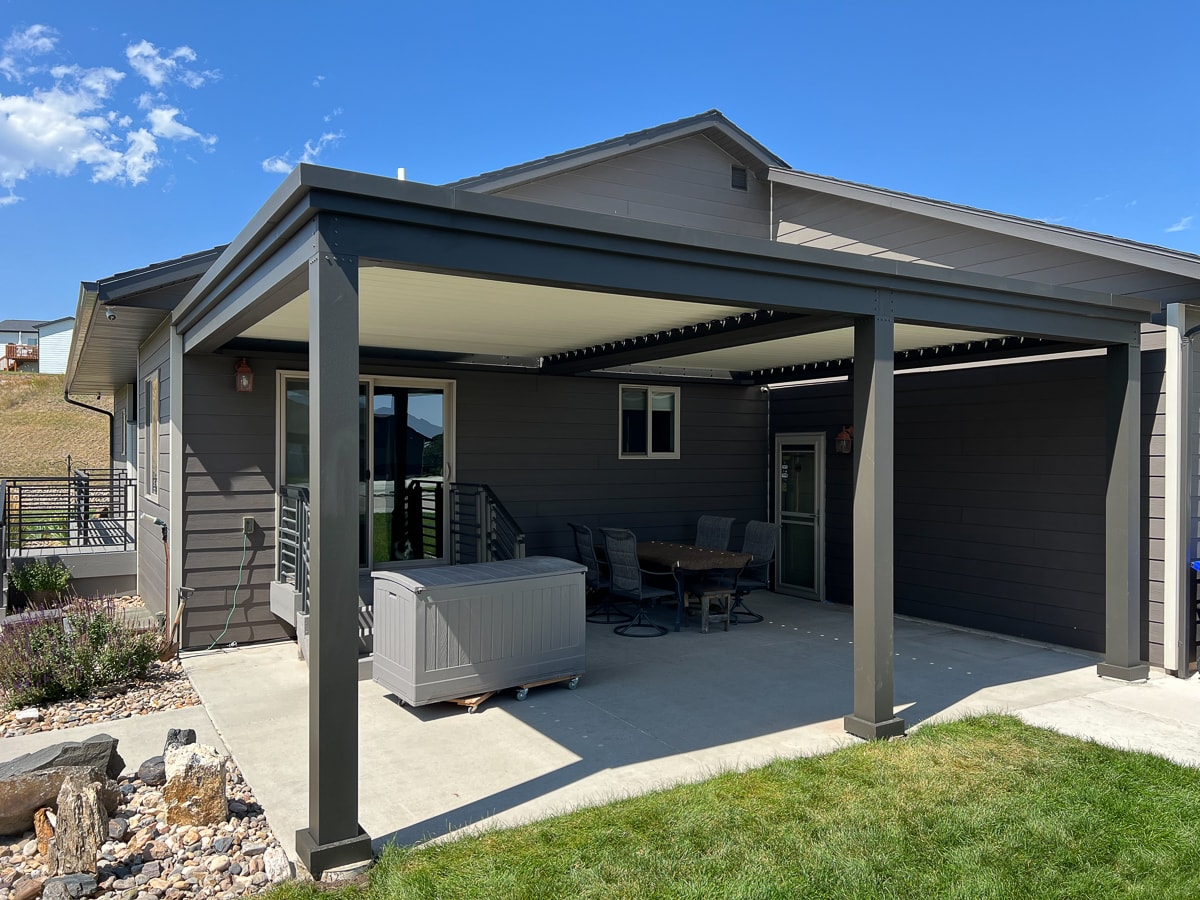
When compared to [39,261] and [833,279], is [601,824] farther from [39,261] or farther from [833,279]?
[39,261]

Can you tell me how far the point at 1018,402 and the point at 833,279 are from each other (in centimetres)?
357

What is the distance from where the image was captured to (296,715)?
4.91 m

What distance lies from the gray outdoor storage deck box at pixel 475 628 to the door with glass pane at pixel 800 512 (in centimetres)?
423

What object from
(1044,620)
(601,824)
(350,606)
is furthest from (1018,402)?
(350,606)

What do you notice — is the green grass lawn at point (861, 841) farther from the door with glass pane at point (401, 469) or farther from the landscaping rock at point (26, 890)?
the door with glass pane at point (401, 469)

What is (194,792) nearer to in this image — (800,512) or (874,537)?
(874,537)

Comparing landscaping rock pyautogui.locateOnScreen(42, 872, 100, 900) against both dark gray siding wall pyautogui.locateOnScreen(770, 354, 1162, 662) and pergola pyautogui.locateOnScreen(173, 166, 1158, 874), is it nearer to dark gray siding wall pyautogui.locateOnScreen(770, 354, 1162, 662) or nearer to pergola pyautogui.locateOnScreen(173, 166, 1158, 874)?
pergola pyautogui.locateOnScreen(173, 166, 1158, 874)

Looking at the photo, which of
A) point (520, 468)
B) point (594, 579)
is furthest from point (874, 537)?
point (520, 468)

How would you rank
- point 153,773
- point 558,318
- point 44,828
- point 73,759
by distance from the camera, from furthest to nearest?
point 558,318 < point 153,773 < point 73,759 < point 44,828

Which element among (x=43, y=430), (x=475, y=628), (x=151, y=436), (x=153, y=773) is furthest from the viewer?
(x=43, y=430)

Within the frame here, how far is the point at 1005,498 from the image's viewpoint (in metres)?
7.16

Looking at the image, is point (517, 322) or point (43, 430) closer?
point (517, 322)

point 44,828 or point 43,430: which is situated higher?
point 43,430

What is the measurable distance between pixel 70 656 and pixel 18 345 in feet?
143
